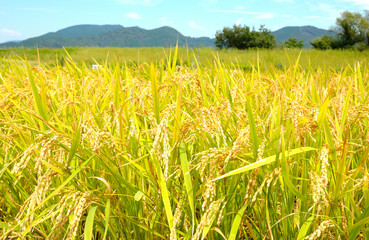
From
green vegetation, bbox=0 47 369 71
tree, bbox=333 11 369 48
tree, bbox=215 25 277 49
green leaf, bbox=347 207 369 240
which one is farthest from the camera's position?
tree, bbox=215 25 277 49

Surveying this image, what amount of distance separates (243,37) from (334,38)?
40.6 ft

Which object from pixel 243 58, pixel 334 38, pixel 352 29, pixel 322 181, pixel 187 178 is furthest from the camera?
pixel 334 38

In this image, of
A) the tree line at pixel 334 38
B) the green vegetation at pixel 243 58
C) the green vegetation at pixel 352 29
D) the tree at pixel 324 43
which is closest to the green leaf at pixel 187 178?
the green vegetation at pixel 243 58

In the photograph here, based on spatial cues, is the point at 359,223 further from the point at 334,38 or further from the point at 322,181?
the point at 334,38

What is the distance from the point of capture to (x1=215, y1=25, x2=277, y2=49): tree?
4022cm

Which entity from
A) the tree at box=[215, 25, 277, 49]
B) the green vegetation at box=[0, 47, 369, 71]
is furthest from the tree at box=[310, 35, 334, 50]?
the green vegetation at box=[0, 47, 369, 71]

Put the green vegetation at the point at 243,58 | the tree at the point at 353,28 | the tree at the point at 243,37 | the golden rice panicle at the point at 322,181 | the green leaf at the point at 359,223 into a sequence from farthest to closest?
1. the tree at the point at 243,37
2. the tree at the point at 353,28
3. the green vegetation at the point at 243,58
4. the green leaf at the point at 359,223
5. the golden rice panicle at the point at 322,181

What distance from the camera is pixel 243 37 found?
4159 cm

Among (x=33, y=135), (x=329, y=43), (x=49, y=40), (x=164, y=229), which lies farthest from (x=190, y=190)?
(x=49, y=40)

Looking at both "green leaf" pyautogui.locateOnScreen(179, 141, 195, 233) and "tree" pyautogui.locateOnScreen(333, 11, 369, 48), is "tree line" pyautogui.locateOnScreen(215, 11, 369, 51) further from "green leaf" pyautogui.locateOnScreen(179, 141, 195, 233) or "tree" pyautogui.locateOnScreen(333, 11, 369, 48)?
"green leaf" pyautogui.locateOnScreen(179, 141, 195, 233)

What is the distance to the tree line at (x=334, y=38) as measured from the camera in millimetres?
34469

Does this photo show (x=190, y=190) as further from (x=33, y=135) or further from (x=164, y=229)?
(x=33, y=135)

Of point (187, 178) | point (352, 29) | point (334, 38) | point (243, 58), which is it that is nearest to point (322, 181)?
point (187, 178)

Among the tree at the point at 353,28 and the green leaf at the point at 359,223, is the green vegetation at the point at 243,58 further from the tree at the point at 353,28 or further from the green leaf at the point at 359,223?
the tree at the point at 353,28
